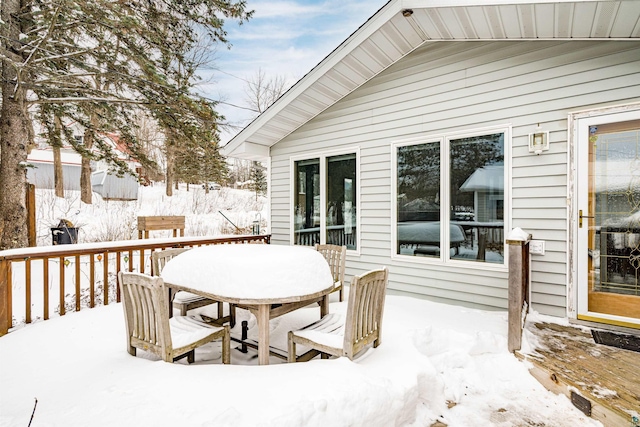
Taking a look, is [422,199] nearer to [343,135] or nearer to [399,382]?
[343,135]

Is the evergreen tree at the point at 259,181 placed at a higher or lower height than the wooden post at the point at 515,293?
higher

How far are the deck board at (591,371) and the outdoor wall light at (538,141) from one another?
72.8 inches

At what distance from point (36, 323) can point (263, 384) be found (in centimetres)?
292

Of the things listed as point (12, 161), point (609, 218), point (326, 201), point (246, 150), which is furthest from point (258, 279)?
point (12, 161)

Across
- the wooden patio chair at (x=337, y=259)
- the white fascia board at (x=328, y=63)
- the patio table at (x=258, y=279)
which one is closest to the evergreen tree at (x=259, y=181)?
the white fascia board at (x=328, y=63)

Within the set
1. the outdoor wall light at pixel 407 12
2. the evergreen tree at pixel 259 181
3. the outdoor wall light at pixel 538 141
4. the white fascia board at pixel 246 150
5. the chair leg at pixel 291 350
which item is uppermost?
the outdoor wall light at pixel 407 12

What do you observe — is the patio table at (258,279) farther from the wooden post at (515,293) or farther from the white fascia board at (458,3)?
the white fascia board at (458,3)

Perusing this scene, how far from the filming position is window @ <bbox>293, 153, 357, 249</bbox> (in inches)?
194

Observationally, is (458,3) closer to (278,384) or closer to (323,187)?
(323,187)

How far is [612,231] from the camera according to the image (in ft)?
10.1

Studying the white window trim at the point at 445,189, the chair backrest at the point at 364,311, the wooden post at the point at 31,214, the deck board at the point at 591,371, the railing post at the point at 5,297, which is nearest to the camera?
the deck board at the point at 591,371

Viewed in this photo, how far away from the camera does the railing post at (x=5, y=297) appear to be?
2928 mm

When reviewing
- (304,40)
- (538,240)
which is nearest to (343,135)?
(538,240)

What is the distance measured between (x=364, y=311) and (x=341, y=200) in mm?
2980
